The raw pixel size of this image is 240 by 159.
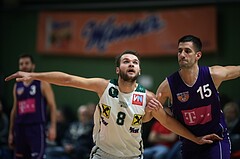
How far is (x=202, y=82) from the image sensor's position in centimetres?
523

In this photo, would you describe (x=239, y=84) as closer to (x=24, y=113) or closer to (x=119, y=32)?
(x=119, y=32)

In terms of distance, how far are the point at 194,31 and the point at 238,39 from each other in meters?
1.03

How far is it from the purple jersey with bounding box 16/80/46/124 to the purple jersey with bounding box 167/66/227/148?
279 cm

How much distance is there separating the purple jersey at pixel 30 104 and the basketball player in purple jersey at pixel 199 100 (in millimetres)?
2769

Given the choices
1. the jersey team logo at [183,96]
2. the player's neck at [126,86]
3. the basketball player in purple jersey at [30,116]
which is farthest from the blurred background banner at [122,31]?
the player's neck at [126,86]

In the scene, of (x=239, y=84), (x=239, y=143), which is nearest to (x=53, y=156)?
(x=239, y=143)

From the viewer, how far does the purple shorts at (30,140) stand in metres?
7.17

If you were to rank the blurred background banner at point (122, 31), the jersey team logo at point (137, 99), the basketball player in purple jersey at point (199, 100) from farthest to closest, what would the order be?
the blurred background banner at point (122, 31)
the basketball player in purple jersey at point (199, 100)
the jersey team logo at point (137, 99)

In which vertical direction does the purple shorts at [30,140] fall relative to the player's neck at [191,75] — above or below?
below

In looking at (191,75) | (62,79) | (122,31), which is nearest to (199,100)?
(191,75)

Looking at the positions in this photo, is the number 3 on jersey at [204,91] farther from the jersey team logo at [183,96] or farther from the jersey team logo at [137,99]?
the jersey team logo at [137,99]

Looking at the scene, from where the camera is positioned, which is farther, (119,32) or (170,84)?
(119,32)

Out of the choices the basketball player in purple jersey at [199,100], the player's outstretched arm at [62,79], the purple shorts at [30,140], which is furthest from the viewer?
the purple shorts at [30,140]

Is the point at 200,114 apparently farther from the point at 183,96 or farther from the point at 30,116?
the point at 30,116
